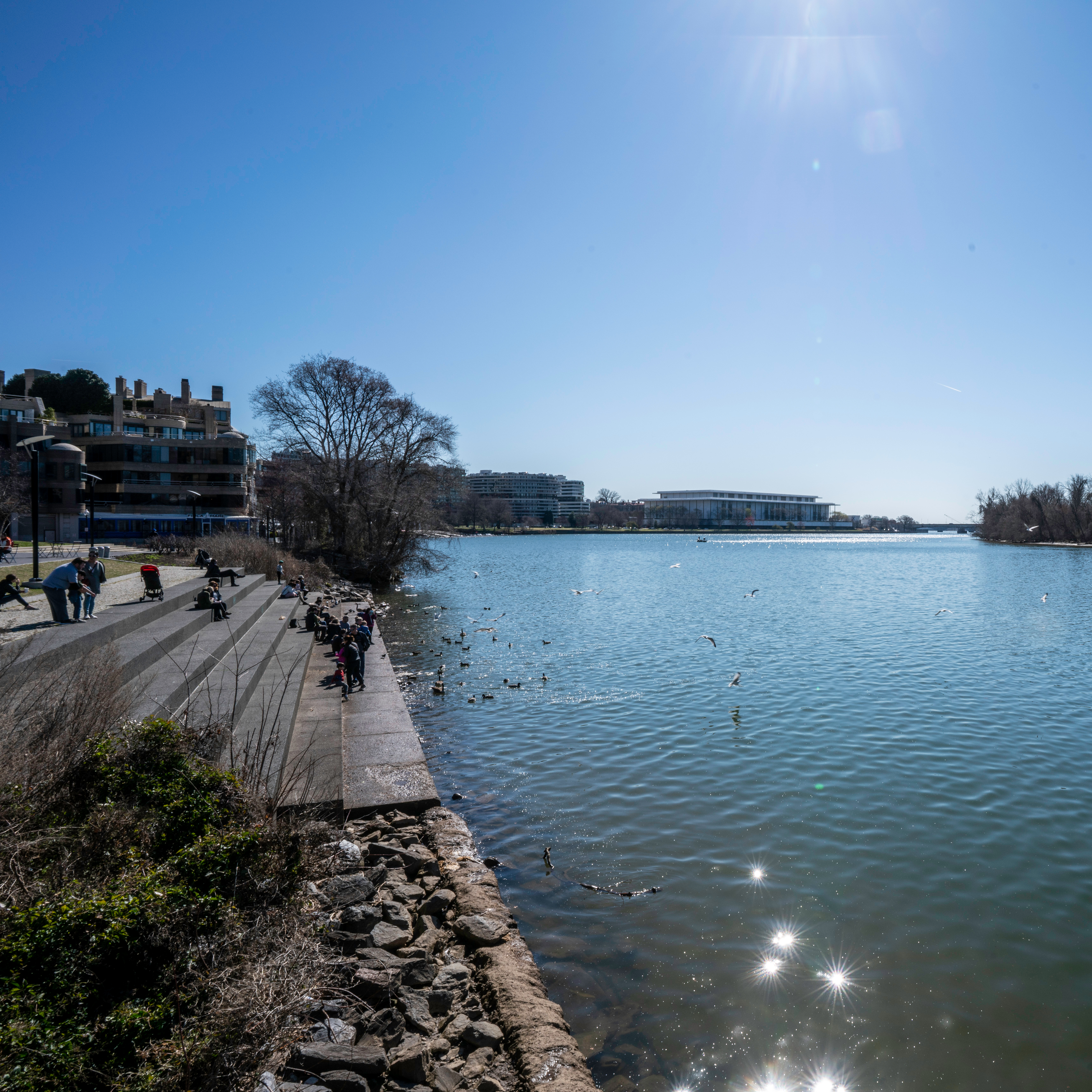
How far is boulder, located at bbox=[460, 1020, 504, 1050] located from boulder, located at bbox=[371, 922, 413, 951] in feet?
4.35

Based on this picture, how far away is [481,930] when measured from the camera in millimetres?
6973

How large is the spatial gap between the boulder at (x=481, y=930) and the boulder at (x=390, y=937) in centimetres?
50

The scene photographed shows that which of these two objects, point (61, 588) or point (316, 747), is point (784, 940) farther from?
point (61, 588)

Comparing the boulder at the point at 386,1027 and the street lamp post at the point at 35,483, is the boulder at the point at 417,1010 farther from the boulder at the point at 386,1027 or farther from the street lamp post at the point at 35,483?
the street lamp post at the point at 35,483

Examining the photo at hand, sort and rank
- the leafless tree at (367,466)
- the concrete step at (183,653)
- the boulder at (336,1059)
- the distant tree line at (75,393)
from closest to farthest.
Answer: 1. the boulder at (336,1059)
2. the concrete step at (183,653)
3. the leafless tree at (367,466)
4. the distant tree line at (75,393)

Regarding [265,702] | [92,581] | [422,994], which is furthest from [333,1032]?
[92,581]

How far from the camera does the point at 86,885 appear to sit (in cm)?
510

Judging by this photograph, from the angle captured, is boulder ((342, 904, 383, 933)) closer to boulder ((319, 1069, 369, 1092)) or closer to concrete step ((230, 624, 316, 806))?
concrete step ((230, 624, 316, 806))

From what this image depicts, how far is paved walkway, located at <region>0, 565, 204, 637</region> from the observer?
13078 mm

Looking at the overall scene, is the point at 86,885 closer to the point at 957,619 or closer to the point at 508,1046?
the point at 508,1046

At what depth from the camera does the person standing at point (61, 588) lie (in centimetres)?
1328

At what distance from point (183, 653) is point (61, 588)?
8.46ft

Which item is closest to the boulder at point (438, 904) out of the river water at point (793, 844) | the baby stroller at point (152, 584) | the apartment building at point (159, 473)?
the river water at point (793, 844)

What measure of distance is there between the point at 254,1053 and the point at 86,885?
5.60 ft
